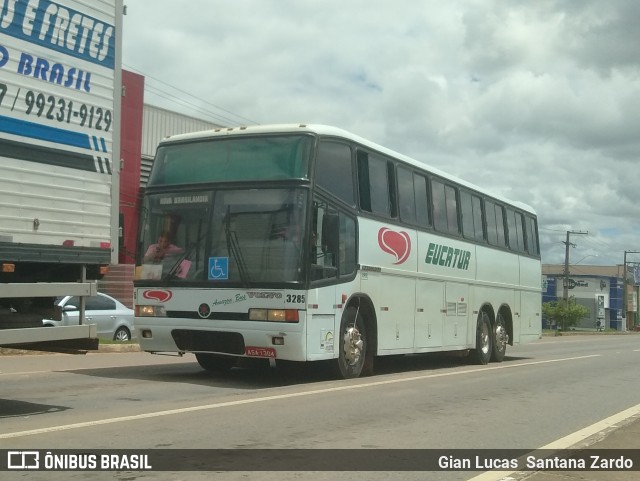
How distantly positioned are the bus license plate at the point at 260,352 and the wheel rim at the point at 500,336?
29.6 feet

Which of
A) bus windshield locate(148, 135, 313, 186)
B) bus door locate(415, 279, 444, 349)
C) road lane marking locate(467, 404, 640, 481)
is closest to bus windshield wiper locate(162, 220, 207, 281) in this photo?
bus windshield locate(148, 135, 313, 186)

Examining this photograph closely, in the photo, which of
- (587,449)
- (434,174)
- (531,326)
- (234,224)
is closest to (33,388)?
(234,224)

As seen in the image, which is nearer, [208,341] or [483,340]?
[208,341]

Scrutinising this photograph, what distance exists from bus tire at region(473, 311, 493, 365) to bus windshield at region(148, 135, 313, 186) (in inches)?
309

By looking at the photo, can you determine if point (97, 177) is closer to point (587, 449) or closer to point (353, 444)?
point (353, 444)

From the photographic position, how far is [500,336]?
62.1 ft

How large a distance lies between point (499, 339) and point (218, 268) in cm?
964

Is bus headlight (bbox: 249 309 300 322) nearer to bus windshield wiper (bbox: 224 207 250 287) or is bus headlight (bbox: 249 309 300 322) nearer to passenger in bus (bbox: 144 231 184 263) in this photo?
bus windshield wiper (bbox: 224 207 250 287)

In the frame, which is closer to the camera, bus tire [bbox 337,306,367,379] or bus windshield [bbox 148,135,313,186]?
bus windshield [bbox 148,135,313,186]

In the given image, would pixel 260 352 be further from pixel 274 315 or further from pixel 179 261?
pixel 179 261

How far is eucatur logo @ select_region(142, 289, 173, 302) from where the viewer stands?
38.3 ft

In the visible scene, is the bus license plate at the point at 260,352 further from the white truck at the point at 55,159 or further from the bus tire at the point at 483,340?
the bus tire at the point at 483,340

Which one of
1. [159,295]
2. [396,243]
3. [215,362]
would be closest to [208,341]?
[159,295]

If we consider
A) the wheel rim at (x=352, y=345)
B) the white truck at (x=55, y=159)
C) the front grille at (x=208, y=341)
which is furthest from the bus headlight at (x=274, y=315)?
the white truck at (x=55, y=159)
